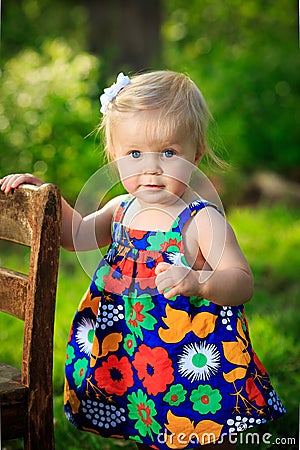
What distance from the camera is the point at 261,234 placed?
5.50m

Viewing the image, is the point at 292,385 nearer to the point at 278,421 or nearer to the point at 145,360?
the point at 278,421

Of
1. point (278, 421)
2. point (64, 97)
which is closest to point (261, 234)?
point (64, 97)

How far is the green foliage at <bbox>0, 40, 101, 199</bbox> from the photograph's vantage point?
525 centimetres

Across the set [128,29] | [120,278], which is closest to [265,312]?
[120,278]

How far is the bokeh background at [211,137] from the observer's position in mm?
3439

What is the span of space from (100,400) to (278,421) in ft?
3.23

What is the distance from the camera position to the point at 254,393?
1.96 meters

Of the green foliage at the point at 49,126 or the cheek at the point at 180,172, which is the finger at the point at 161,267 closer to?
the cheek at the point at 180,172

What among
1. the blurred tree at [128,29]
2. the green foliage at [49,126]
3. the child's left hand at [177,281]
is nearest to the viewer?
the child's left hand at [177,281]

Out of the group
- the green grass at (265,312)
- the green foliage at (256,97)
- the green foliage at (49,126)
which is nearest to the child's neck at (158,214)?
the green grass at (265,312)

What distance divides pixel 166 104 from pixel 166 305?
52 cm

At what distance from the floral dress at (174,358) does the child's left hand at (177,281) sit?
147 mm

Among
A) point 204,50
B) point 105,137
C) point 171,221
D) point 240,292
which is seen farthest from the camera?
point 204,50

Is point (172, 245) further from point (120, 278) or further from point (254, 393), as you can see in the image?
point (254, 393)
